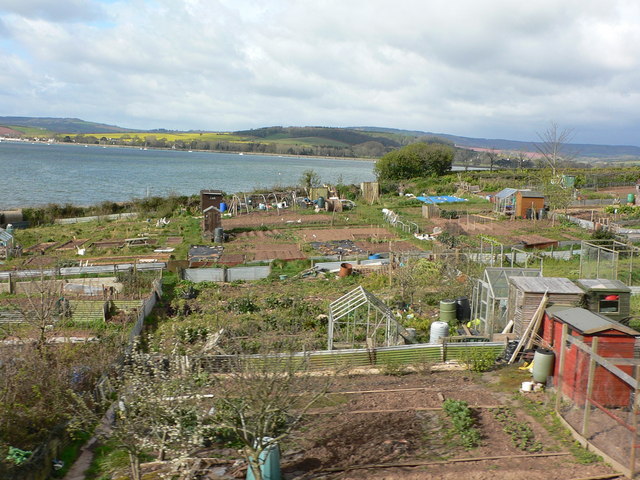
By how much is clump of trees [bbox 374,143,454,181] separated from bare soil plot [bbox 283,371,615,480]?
55292 mm

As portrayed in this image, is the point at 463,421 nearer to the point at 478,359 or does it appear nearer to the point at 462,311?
the point at 478,359

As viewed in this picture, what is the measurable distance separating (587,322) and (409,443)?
14.5ft

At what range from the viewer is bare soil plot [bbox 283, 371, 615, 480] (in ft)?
26.5

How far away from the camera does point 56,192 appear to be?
66.6 m

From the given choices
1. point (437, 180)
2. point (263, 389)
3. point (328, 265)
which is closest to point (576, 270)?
point (328, 265)

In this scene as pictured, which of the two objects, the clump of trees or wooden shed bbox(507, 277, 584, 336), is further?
the clump of trees

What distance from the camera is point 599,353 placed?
10.2 m

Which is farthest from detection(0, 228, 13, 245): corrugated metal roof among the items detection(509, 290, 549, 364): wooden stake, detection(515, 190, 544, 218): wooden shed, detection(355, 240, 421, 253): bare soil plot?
detection(515, 190, 544, 218): wooden shed

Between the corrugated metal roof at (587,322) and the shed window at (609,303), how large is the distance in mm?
2553

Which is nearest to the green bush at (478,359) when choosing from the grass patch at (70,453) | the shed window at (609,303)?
the shed window at (609,303)

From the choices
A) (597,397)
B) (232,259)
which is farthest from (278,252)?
(597,397)

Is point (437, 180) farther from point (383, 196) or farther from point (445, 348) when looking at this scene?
point (445, 348)

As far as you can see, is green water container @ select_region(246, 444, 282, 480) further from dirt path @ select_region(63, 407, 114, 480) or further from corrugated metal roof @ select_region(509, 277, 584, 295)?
corrugated metal roof @ select_region(509, 277, 584, 295)

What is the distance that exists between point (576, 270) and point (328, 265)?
10.3 m
